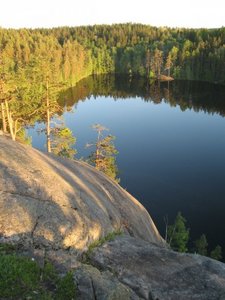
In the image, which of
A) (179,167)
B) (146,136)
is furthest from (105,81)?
(179,167)

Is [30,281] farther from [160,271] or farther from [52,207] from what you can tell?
[160,271]

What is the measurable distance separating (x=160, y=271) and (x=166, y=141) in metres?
77.1

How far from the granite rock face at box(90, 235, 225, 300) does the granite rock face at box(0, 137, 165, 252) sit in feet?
4.28

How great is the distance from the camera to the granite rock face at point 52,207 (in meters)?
14.3

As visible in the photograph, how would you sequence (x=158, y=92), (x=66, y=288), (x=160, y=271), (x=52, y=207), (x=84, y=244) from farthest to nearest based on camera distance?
(x=158, y=92) → (x=52, y=207) → (x=84, y=244) → (x=160, y=271) → (x=66, y=288)

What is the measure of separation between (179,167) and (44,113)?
37.0 m

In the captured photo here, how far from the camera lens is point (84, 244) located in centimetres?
1525

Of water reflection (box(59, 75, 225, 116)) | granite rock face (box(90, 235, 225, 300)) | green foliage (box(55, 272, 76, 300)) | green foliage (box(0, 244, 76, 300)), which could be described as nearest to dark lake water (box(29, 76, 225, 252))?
water reflection (box(59, 75, 225, 116))

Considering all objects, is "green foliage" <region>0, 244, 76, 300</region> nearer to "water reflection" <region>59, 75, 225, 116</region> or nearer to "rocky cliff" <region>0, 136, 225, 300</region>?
"rocky cliff" <region>0, 136, 225, 300</region>

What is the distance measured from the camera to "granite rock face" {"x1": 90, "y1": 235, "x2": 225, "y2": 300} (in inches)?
515

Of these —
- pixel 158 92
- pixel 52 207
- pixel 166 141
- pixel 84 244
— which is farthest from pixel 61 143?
pixel 158 92

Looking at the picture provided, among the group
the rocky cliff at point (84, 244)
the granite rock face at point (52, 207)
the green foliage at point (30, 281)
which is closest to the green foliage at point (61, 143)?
the granite rock face at point (52, 207)

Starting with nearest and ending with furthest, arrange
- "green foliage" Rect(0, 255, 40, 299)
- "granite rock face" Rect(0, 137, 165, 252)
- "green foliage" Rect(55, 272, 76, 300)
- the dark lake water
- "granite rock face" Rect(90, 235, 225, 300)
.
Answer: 1. "green foliage" Rect(0, 255, 40, 299)
2. "green foliage" Rect(55, 272, 76, 300)
3. "granite rock face" Rect(90, 235, 225, 300)
4. "granite rock face" Rect(0, 137, 165, 252)
5. the dark lake water

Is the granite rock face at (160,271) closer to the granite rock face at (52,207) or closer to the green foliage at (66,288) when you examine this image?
the granite rock face at (52,207)
